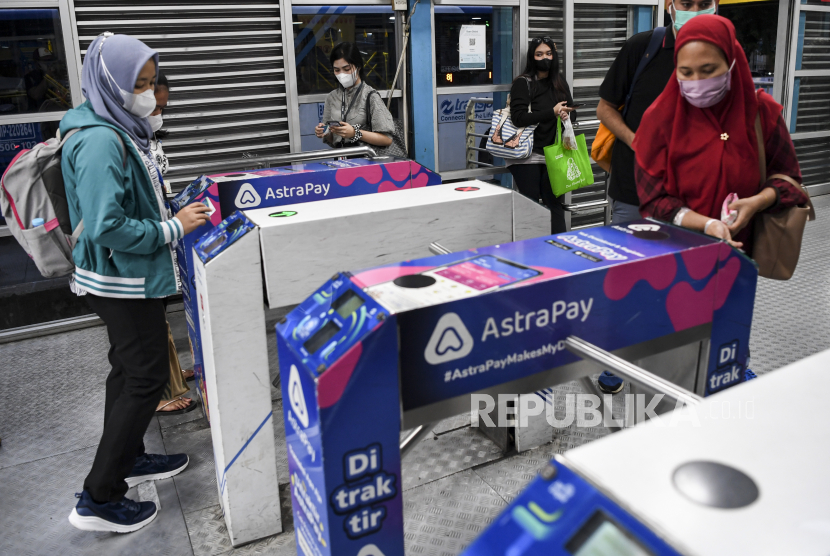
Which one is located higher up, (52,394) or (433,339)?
(433,339)

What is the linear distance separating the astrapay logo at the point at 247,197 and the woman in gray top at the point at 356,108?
100cm

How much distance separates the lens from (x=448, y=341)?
1.18 metres

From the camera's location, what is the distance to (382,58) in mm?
4691

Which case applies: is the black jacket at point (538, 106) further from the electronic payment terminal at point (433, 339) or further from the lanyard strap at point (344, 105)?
the electronic payment terminal at point (433, 339)

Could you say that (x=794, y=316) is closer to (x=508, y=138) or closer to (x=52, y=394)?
(x=508, y=138)

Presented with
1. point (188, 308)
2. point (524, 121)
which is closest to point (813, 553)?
point (188, 308)

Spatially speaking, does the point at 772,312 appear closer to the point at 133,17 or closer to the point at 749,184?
the point at 749,184

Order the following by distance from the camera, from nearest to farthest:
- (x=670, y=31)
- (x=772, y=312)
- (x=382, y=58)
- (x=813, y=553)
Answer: (x=813, y=553) → (x=670, y=31) → (x=772, y=312) → (x=382, y=58)

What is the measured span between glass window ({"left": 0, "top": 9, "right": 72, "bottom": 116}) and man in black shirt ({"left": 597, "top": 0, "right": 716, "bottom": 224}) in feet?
10.1

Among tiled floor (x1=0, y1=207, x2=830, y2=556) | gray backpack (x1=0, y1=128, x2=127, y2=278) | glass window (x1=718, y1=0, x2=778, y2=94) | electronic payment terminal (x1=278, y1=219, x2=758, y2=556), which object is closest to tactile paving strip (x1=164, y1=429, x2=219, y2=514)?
tiled floor (x1=0, y1=207, x2=830, y2=556)

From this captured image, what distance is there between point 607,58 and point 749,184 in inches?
161

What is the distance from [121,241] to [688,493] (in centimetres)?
169

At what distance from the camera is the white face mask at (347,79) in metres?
3.70

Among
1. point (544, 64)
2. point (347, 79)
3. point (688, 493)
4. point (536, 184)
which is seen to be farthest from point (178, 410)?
point (544, 64)
